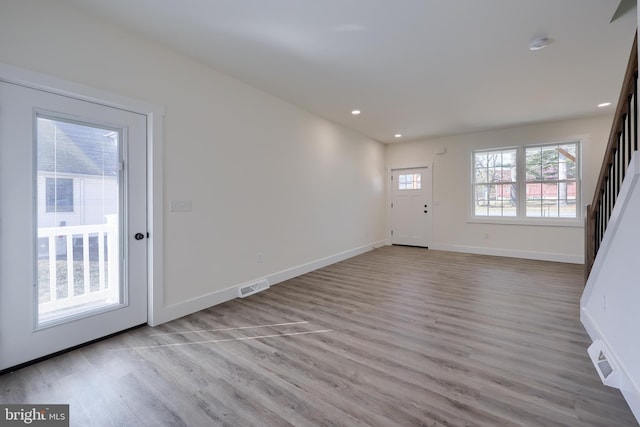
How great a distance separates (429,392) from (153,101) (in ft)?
10.8

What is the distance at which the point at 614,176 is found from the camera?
249 cm

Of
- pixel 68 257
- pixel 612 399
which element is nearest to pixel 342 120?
pixel 68 257

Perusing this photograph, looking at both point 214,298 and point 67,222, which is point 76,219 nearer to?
point 67,222

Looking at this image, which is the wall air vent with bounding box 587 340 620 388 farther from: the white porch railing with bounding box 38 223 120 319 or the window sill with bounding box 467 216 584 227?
the window sill with bounding box 467 216 584 227

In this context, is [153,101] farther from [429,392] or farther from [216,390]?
[429,392]

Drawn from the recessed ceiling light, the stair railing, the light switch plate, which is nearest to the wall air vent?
the stair railing

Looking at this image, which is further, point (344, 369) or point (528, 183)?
point (528, 183)

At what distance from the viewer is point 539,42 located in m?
2.60

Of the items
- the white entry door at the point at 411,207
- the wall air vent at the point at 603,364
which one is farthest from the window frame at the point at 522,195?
the wall air vent at the point at 603,364

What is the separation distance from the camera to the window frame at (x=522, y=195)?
5164 mm

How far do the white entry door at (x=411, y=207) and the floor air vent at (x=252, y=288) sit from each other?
4.35 meters

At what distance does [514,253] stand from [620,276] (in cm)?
424

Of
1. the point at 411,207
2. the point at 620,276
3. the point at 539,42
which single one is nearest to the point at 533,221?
the point at 411,207

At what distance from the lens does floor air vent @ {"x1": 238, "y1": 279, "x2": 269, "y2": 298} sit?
3.50m
